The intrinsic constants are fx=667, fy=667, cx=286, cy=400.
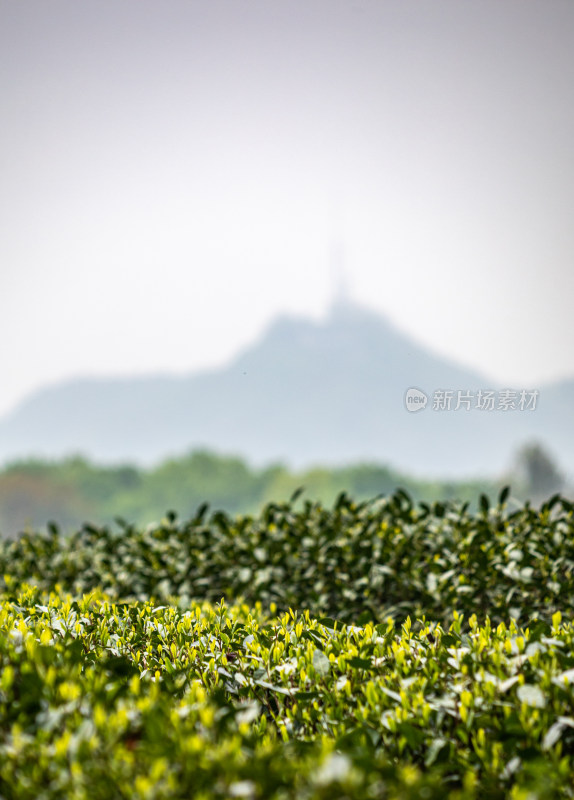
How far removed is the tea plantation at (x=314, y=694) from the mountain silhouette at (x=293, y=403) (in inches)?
1791

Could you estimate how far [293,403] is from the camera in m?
56.8

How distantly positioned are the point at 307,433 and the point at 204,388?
11.3 meters

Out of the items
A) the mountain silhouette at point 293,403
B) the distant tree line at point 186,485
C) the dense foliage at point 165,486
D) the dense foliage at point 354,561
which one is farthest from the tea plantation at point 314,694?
the mountain silhouette at point 293,403

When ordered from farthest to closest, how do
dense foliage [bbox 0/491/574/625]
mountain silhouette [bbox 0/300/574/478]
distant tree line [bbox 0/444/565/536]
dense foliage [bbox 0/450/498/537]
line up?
mountain silhouette [bbox 0/300/574/478] < dense foliage [bbox 0/450/498/537] < distant tree line [bbox 0/444/565/536] < dense foliage [bbox 0/491/574/625]

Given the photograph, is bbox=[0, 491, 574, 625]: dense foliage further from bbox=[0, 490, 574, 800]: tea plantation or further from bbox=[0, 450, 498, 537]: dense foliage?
bbox=[0, 450, 498, 537]: dense foliage

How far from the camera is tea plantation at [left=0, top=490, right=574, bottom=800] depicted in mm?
1480

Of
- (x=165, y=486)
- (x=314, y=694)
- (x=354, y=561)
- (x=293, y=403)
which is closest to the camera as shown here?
(x=314, y=694)

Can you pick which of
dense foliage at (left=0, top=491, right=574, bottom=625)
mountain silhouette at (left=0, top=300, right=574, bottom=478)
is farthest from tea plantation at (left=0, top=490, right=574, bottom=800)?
mountain silhouette at (left=0, top=300, right=574, bottom=478)

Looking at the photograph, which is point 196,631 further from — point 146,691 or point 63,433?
point 63,433

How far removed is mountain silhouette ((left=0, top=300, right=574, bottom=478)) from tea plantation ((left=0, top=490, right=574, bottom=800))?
45498mm

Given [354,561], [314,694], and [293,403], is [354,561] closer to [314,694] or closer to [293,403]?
[314,694]

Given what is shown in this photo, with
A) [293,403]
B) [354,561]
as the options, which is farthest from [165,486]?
[354,561]

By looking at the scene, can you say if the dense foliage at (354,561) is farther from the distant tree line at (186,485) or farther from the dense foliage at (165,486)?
the dense foliage at (165,486)

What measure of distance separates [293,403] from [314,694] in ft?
180
